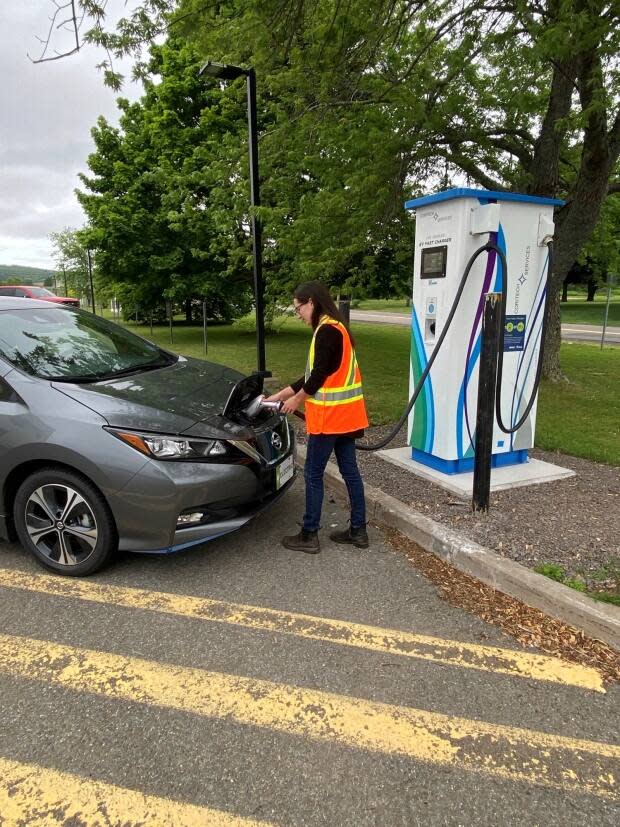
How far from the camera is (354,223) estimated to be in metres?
7.38

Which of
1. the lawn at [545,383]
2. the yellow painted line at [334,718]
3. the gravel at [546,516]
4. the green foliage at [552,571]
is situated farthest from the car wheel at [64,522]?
the lawn at [545,383]

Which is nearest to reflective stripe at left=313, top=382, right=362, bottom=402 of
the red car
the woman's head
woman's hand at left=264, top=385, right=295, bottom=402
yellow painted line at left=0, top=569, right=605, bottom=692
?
woman's hand at left=264, top=385, right=295, bottom=402

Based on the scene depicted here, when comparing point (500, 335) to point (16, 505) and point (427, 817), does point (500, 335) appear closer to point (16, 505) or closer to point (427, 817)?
point (427, 817)

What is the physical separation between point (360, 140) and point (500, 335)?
4.55 meters

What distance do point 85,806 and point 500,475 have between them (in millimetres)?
3931

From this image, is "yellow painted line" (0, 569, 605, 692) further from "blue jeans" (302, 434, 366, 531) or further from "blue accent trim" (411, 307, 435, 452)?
"blue accent trim" (411, 307, 435, 452)

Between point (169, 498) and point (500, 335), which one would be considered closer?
point (169, 498)

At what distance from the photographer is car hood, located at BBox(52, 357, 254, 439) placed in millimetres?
3248

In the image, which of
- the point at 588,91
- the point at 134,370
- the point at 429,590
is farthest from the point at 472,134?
the point at 429,590

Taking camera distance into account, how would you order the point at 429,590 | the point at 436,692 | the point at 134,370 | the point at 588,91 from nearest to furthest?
the point at 436,692
the point at 429,590
the point at 134,370
the point at 588,91

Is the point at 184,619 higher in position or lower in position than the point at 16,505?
lower

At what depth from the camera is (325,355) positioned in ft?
11.3

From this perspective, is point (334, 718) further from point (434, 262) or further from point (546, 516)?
point (434, 262)

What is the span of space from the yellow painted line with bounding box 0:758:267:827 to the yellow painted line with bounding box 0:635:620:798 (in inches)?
15.9
